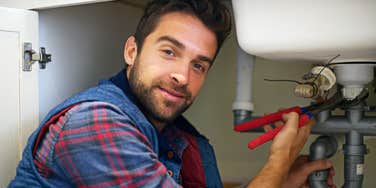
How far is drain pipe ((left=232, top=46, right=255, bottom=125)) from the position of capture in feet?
3.46

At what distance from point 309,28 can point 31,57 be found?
60 cm

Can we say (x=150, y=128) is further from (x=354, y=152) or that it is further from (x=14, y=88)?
(x=354, y=152)

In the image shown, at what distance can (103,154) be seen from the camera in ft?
→ 2.47

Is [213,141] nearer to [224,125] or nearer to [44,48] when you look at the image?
[224,125]

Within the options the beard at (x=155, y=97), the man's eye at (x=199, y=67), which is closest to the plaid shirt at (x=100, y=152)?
the beard at (x=155, y=97)

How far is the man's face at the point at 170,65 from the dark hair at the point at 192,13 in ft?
0.05

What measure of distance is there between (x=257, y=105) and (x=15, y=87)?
0.78m

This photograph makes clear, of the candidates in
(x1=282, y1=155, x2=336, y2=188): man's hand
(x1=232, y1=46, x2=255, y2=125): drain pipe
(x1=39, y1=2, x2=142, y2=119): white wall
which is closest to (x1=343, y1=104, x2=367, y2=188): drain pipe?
(x1=282, y1=155, x2=336, y2=188): man's hand

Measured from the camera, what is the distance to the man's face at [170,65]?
3.05 ft

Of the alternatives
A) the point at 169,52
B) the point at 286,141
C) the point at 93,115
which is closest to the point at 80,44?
the point at 169,52

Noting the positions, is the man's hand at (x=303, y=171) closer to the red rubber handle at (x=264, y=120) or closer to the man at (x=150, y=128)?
the man at (x=150, y=128)

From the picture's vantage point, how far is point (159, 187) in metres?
0.76

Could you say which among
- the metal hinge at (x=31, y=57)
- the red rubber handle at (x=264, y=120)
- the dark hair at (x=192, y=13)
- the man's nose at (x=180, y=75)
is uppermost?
the dark hair at (x=192, y=13)

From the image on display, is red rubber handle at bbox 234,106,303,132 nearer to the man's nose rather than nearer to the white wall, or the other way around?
the man's nose
